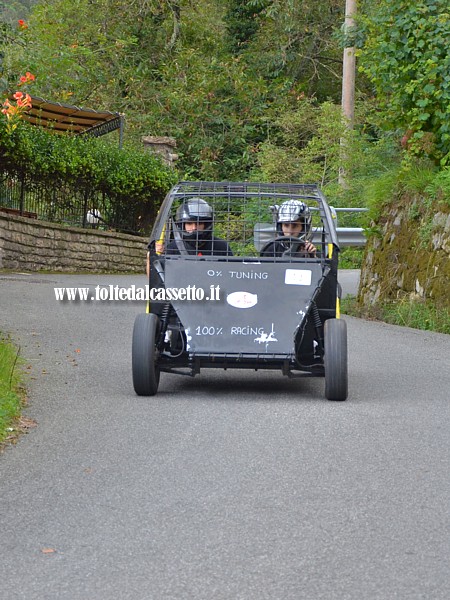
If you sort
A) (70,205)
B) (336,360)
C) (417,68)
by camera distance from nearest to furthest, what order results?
(336,360) → (417,68) → (70,205)

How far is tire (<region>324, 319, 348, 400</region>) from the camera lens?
31.5 ft

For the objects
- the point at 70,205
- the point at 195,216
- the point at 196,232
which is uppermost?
the point at 195,216

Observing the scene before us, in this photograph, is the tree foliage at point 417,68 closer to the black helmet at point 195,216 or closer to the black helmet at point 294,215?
the black helmet at point 294,215

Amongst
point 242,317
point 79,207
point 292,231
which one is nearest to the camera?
point 242,317

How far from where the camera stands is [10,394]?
9.01 m

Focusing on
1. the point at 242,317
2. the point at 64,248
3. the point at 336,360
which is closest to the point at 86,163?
the point at 64,248

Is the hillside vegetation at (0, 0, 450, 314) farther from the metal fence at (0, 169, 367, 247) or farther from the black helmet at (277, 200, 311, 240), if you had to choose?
the black helmet at (277, 200, 311, 240)

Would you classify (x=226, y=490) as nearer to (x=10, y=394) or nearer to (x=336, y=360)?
(x=10, y=394)

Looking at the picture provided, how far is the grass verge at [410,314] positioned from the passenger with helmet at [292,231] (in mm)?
5867

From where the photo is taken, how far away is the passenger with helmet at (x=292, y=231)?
33.9ft

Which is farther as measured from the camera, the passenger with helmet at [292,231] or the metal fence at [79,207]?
the metal fence at [79,207]

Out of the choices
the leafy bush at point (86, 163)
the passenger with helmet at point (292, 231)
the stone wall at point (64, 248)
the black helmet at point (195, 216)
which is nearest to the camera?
the passenger with helmet at point (292, 231)

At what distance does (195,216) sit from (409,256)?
801cm

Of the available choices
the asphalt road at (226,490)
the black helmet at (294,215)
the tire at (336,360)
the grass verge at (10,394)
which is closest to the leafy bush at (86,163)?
the grass verge at (10,394)
